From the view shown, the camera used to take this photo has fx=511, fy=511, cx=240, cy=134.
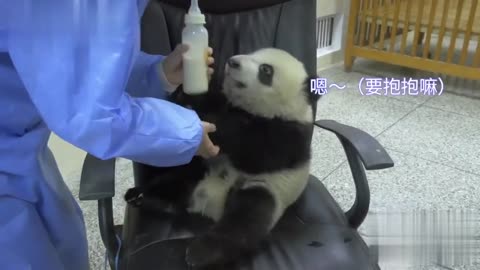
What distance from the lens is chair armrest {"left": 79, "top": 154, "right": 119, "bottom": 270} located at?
858 mm

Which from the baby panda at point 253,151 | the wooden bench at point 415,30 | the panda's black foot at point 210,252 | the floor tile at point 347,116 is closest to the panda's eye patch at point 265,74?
the baby panda at point 253,151

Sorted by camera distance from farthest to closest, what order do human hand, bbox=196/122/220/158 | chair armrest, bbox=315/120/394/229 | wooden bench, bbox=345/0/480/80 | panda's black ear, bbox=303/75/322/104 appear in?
wooden bench, bbox=345/0/480/80, panda's black ear, bbox=303/75/322/104, chair armrest, bbox=315/120/394/229, human hand, bbox=196/122/220/158

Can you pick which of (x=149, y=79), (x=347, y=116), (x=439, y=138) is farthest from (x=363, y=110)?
(x=149, y=79)

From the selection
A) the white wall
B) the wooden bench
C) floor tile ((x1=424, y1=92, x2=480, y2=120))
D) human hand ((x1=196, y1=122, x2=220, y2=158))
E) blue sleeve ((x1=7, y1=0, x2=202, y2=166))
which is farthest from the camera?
the wooden bench

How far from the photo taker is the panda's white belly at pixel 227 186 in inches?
41.6

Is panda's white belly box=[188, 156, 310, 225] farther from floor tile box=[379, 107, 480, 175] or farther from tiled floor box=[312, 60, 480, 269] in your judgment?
floor tile box=[379, 107, 480, 175]

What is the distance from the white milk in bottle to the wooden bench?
7.07ft

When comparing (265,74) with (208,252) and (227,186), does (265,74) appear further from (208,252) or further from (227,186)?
(208,252)

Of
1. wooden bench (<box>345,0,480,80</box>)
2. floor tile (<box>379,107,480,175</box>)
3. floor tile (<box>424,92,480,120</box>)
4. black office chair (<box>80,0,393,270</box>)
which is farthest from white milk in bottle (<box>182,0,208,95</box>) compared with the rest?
wooden bench (<box>345,0,480,80</box>)

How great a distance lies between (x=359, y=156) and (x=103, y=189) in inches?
19.3

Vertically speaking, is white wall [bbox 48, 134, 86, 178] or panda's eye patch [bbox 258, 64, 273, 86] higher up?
panda's eye patch [bbox 258, 64, 273, 86]

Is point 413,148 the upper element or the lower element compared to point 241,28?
lower

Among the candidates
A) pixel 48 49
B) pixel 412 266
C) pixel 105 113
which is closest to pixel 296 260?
pixel 105 113

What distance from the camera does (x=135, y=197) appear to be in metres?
1.08
